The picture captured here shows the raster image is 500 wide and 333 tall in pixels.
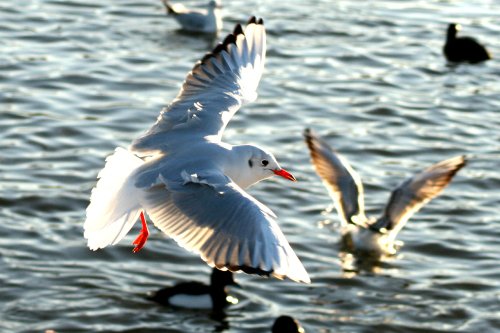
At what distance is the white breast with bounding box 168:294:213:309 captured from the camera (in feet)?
36.7

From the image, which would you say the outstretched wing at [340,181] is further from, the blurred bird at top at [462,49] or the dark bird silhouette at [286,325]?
the blurred bird at top at [462,49]

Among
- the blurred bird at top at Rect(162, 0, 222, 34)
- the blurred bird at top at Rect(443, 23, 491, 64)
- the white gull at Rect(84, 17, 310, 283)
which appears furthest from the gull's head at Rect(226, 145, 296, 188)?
the blurred bird at top at Rect(162, 0, 222, 34)

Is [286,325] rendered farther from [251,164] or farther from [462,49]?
[462,49]

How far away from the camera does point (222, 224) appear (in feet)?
24.7

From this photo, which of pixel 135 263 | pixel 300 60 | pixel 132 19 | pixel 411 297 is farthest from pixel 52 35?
pixel 411 297

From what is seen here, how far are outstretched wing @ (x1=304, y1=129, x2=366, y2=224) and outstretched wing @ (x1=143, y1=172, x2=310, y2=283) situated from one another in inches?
192

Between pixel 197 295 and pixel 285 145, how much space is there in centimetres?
419

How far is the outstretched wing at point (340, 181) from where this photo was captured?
12.6 meters

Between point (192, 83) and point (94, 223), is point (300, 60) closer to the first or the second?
point (192, 83)

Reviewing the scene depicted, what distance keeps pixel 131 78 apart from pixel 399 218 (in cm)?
580

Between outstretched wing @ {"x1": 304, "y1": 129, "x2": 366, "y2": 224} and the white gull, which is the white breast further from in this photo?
the white gull

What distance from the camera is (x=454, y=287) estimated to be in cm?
1212

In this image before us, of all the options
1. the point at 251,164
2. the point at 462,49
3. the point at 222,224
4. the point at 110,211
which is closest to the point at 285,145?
the point at 462,49

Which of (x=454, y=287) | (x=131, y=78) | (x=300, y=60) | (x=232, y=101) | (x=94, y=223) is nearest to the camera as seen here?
(x=94, y=223)
